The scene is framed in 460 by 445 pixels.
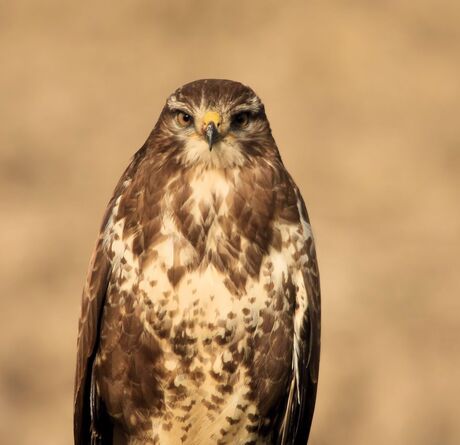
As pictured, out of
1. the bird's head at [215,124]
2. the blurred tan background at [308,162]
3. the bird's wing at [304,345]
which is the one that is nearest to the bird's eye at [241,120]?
the bird's head at [215,124]

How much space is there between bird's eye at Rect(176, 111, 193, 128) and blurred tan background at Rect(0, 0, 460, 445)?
5.25 m

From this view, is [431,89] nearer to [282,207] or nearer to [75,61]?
[75,61]

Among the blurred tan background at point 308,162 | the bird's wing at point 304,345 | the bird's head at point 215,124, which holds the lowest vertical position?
the bird's wing at point 304,345

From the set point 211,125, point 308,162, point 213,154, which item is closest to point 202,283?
point 213,154

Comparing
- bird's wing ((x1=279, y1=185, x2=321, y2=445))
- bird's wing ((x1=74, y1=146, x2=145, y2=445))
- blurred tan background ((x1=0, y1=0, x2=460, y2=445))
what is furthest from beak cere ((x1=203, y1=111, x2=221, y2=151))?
blurred tan background ((x1=0, y1=0, x2=460, y2=445))

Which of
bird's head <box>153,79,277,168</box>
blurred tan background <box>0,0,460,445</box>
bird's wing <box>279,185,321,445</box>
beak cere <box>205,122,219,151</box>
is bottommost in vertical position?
bird's wing <box>279,185,321,445</box>

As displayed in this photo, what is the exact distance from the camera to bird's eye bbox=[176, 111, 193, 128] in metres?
6.95

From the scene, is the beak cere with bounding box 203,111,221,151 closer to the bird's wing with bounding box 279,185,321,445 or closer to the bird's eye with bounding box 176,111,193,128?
the bird's eye with bounding box 176,111,193,128

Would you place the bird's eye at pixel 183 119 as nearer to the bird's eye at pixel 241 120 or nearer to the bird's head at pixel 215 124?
the bird's head at pixel 215 124

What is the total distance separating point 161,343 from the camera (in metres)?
6.97

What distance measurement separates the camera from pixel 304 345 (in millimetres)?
7172

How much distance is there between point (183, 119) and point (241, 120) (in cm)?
22

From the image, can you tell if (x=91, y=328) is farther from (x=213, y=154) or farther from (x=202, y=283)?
(x=213, y=154)

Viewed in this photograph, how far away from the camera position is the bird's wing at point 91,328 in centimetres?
704
